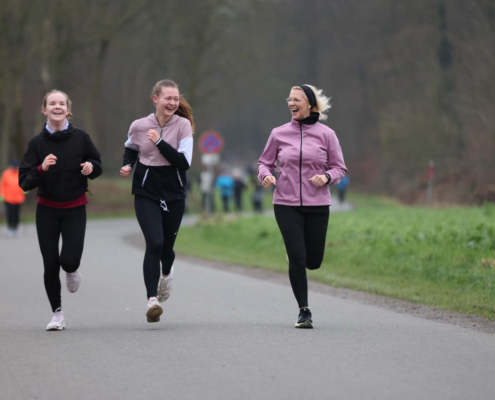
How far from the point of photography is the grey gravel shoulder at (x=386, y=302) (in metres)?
7.67

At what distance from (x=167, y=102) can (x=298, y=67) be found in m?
54.0

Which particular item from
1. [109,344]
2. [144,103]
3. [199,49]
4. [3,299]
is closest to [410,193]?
[199,49]

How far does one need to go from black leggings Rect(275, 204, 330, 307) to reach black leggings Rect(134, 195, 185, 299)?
0.92m

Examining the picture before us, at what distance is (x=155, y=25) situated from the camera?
131 feet

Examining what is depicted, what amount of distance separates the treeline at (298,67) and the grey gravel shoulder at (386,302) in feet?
49.8

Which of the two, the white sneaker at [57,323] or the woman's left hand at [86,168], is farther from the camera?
the white sneaker at [57,323]

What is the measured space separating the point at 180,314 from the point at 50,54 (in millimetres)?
27320

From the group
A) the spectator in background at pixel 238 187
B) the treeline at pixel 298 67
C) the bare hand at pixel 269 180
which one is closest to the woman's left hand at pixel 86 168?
the bare hand at pixel 269 180

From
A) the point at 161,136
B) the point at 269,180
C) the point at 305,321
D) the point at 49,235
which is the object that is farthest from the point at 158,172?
the point at 305,321

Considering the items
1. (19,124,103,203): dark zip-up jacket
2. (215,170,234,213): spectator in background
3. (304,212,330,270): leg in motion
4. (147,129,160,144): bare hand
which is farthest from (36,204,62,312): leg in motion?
(215,170,234,213): spectator in background

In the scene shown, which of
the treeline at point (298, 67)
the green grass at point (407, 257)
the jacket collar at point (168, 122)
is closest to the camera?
the jacket collar at point (168, 122)

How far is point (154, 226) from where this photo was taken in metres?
7.13

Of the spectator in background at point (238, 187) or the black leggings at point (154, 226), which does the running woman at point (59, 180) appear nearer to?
the black leggings at point (154, 226)

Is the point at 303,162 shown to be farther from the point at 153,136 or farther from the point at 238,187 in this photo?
the point at 238,187
